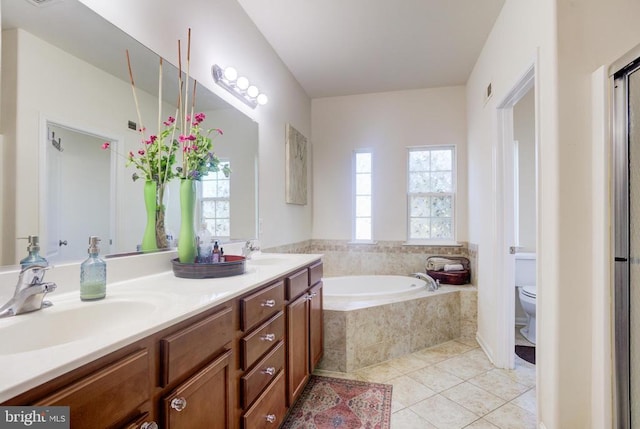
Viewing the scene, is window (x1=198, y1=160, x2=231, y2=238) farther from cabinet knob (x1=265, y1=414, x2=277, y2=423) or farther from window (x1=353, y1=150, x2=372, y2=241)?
window (x1=353, y1=150, x2=372, y2=241)

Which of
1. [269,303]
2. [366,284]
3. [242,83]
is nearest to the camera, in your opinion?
[269,303]

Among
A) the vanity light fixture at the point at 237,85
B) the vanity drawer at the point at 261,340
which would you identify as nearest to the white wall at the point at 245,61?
the vanity light fixture at the point at 237,85

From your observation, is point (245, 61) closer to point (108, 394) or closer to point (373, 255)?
point (108, 394)

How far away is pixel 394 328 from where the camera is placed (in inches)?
105

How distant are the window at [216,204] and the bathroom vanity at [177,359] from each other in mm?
544

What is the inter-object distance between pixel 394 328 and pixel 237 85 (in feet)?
7.31

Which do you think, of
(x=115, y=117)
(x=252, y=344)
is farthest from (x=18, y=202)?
(x=252, y=344)

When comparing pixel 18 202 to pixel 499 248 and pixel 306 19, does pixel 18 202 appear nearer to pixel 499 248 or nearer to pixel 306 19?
pixel 306 19

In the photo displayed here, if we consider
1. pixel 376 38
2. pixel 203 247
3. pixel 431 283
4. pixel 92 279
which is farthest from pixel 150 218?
pixel 431 283

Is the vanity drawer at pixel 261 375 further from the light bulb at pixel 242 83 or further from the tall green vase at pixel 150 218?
the light bulb at pixel 242 83

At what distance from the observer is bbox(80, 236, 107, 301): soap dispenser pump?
102 cm

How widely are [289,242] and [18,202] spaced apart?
2330mm

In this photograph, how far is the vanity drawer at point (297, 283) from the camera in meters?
1.70

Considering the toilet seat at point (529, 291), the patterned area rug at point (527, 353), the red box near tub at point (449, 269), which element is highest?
the red box near tub at point (449, 269)
